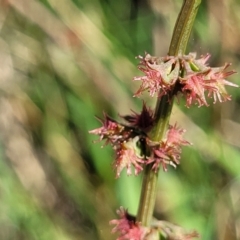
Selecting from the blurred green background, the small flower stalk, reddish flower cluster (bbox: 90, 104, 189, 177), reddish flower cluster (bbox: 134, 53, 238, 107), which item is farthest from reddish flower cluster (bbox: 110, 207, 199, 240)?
the blurred green background

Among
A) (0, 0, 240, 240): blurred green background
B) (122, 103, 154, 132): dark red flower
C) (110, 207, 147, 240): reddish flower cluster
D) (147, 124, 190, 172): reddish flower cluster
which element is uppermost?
(0, 0, 240, 240): blurred green background

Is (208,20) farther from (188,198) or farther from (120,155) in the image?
(120,155)

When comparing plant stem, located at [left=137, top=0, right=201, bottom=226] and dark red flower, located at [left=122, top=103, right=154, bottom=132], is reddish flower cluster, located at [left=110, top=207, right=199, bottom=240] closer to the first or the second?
plant stem, located at [left=137, top=0, right=201, bottom=226]

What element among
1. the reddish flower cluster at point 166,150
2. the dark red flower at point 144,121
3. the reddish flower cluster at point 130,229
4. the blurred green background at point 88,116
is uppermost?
the blurred green background at point 88,116

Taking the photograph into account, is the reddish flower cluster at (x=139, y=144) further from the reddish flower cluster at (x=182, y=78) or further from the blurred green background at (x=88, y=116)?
the blurred green background at (x=88, y=116)

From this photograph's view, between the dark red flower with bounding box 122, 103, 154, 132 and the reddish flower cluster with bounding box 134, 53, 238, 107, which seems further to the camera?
the dark red flower with bounding box 122, 103, 154, 132

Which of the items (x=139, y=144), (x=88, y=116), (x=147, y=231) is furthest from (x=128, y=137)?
(x=88, y=116)

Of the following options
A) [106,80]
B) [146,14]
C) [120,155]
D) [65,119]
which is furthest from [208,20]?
[120,155]

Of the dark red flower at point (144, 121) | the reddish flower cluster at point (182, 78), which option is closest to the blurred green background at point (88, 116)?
the dark red flower at point (144, 121)
